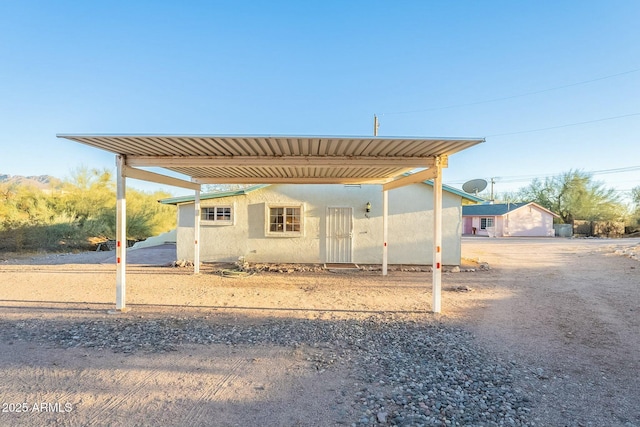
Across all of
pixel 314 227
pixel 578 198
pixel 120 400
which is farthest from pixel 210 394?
pixel 578 198

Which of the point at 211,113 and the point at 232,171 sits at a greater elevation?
the point at 211,113

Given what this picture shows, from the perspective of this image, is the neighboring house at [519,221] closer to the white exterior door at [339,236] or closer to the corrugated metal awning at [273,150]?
the white exterior door at [339,236]

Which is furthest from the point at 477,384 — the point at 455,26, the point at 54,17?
the point at 54,17

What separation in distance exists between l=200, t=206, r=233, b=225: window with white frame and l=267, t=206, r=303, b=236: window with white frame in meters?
1.38

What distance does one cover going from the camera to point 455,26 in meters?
11.4

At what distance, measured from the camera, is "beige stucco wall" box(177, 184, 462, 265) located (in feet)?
34.0

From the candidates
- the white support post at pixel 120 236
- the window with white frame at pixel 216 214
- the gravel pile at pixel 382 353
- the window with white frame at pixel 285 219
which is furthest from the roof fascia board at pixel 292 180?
the gravel pile at pixel 382 353

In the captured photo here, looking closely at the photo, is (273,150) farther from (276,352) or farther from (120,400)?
(120,400)

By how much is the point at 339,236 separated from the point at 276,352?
680 cm

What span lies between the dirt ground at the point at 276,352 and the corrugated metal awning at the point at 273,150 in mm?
2741

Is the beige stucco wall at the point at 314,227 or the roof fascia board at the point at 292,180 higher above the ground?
the roof fascia board at the point at 292,180

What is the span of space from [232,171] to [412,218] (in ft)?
19.5

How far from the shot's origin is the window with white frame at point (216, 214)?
34.5 ft

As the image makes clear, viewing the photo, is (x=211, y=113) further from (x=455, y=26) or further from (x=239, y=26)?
(x=455, y=26)
